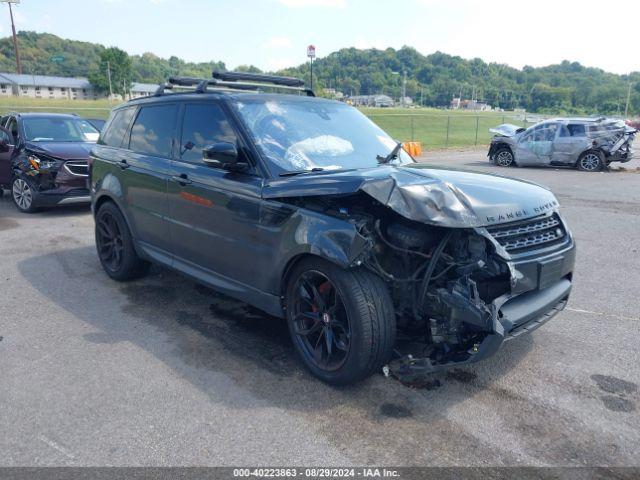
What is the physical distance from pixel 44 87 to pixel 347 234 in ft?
373

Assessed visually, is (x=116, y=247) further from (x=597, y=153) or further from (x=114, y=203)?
(x=597, y=153)

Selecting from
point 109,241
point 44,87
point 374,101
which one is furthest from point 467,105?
point 109,241

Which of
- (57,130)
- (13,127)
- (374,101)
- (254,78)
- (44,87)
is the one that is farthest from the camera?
(44,87)

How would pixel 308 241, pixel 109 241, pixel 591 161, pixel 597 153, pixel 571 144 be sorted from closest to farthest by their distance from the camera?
pixel 308 241
pixel 109 241
pixel 597 153
pixel 591 161
pixel 571 144

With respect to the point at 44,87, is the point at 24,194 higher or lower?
lower

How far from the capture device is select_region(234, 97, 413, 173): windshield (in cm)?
412

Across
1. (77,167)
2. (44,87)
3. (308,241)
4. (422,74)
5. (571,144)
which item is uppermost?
(422,74)

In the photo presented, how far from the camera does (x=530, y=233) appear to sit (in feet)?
11.8

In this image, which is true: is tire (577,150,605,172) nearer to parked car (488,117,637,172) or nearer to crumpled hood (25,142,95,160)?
parked car (488,117,637,172)

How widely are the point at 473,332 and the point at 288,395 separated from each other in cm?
126

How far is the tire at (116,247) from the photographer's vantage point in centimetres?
567

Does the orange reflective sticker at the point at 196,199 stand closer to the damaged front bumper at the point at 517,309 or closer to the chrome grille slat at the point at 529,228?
the damaged front bumper at the point at 517,309

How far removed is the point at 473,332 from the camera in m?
3.32

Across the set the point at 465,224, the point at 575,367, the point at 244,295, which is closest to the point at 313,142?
the point at 244,295
